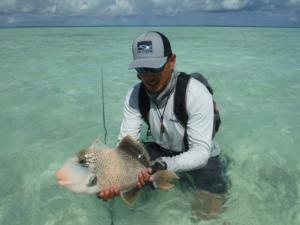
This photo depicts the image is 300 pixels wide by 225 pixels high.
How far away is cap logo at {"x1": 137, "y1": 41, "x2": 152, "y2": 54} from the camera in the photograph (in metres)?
2.76

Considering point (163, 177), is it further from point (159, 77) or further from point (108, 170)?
point (159, 77)

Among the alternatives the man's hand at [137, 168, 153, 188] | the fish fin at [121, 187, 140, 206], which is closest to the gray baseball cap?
the man's hand at [137, 168, 153, 188]

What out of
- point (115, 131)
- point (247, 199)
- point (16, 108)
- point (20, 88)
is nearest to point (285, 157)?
point (247, 199)

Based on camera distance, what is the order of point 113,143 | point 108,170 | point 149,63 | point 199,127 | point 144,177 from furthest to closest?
point 113,143 < point 199,127 < point 149,63 < point 144,177 < point 108,170

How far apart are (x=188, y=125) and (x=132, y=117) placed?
0.58 metres

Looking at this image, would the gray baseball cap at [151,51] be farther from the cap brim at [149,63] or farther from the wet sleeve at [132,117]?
the wet sleeve at [132,117]

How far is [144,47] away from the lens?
278cm

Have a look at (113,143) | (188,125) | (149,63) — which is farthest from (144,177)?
(113,143)

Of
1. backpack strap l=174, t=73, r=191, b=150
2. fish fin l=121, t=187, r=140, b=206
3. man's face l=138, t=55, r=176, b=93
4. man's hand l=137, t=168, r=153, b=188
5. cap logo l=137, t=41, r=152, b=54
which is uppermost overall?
cap logo l=137, t=41, r=152, b=54

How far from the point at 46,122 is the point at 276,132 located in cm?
376

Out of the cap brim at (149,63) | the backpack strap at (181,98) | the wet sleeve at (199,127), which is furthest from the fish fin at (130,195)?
the cap brim at (149,63)

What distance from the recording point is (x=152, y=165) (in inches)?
103

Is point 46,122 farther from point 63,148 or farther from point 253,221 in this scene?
point 253,221

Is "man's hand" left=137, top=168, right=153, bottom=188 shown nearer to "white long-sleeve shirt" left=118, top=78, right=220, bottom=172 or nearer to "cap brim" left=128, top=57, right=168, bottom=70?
"white long-sleeve shirt" left=118, top=78, right=220, bottom=172
